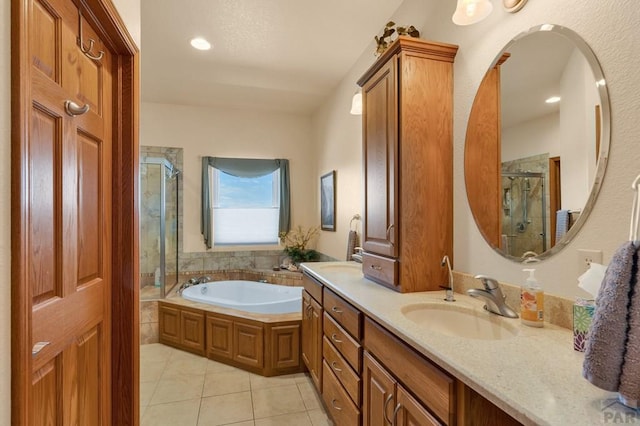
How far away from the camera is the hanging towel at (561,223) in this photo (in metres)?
1.16

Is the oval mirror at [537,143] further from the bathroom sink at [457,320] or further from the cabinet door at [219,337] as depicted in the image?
the cabinet door at [219,337]

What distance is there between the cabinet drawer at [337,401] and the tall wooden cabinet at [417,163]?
2.10 feet

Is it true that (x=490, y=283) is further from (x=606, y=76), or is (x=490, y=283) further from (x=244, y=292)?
(x=244, y=292)

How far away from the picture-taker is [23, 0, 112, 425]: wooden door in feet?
2.93

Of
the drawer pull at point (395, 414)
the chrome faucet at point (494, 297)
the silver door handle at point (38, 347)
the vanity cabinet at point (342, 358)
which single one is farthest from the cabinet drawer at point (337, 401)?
the silver door handle at point (38, 347)

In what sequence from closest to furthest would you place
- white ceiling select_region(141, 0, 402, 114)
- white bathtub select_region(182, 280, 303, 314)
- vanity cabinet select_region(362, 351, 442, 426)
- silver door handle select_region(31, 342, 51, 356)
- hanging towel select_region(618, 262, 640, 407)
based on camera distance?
hanging towel select_region(618, 262, 640, 407), silver door handle select_region(31, 342, 51, 356), vanity cabinet select_region(362, 351, 442, 426), white ceiling select_region(141, 0, 402, 114), white bathtub select_region(182, 280, 303, 314)

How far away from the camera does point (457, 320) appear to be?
1.44 metres

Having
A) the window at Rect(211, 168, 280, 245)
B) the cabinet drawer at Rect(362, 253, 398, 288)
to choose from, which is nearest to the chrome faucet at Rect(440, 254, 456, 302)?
the cabinet drawer at Rect(362, 253, 398, 288)

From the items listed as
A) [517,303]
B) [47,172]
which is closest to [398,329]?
[517,303]

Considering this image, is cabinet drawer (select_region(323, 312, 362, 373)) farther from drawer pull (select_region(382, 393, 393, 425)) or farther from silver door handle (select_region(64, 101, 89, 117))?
silver door handle (select_region(64, 101, 89, 117))

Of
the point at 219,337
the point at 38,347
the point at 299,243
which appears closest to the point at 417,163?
the point at 38,347

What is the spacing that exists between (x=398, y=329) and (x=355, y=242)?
1.86 m

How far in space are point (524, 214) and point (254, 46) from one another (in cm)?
244

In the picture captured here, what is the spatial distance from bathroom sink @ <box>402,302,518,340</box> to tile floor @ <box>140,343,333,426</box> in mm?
1166
